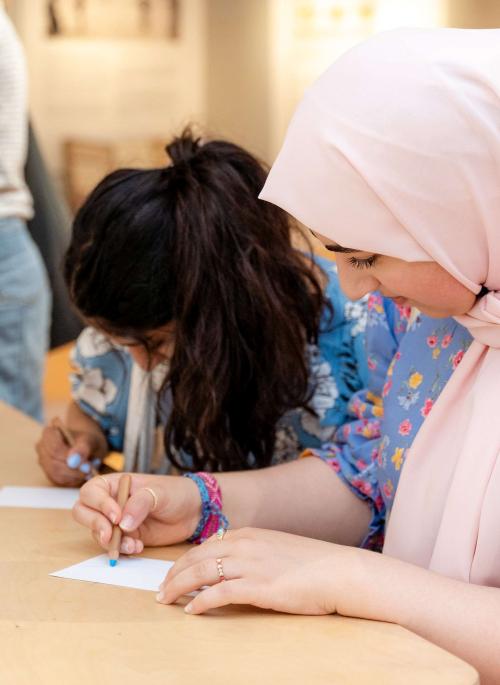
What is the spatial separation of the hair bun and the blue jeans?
3.86 ft

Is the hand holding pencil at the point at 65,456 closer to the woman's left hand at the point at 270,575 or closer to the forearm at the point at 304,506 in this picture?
the forearm at the point at 304,506

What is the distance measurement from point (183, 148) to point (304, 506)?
0.62m

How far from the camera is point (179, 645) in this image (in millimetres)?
1146

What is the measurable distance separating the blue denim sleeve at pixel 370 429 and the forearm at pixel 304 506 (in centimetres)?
2

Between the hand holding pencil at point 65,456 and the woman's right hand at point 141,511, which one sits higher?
the woman's right hand at point 141,511

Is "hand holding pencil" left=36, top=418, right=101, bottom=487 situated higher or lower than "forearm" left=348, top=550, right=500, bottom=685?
lower

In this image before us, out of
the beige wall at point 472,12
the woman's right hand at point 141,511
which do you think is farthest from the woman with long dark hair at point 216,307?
the beige wall at point 472,12

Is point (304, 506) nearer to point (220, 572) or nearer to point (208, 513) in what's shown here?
point (208, 513)

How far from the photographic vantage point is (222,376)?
1797 millimetres

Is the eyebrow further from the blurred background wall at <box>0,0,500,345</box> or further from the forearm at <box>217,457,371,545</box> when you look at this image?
the blurred background wall at <box>0,0,500,345</box>

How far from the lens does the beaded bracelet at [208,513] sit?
1.60 meters

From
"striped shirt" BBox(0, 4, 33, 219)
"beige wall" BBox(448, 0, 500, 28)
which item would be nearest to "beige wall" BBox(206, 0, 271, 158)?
"beige wall" BBox(448, 0, 500, 28)

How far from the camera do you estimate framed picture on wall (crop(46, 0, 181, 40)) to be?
458cm

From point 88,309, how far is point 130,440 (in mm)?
442
